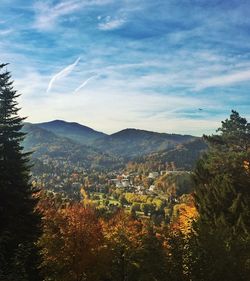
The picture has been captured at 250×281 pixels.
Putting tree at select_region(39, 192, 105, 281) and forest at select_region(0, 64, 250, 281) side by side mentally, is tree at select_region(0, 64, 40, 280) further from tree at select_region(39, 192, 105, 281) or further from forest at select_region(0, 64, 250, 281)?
tree at select_region(39, 192, 105, 281)

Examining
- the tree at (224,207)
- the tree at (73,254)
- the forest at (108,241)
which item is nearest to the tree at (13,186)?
the forest at (108,241)

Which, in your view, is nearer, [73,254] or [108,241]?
[73,254]

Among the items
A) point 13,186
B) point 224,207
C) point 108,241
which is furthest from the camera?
point 224,207

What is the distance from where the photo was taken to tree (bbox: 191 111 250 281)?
26.0 meters

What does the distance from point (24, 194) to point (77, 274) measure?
9.31 meters

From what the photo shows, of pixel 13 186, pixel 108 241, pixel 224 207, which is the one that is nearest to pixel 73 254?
pixel 108 241

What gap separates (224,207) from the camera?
45.6 metres

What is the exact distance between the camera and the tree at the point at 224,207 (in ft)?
85.4

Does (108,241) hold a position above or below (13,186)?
below

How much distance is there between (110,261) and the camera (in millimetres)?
39781

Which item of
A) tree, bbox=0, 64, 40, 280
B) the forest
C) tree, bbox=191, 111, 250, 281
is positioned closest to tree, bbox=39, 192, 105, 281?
the forest

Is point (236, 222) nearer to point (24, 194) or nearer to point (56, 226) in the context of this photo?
point (56, 226)

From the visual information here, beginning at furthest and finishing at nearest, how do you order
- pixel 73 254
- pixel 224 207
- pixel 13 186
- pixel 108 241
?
pixel 224 207, pixel 108 241, pixel 73 254, pixel 13 186

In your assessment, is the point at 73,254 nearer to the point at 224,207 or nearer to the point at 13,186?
the point at 13,186
